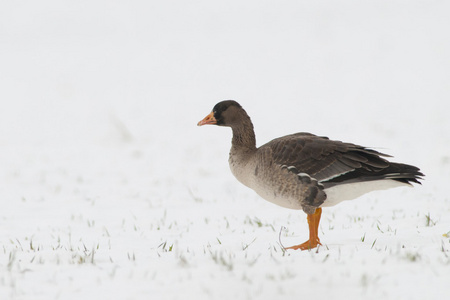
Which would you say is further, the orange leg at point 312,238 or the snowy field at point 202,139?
the orange leg at point 312,238

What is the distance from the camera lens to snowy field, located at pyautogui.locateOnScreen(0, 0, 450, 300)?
15.8ft

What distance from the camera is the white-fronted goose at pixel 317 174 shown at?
6.36 metres

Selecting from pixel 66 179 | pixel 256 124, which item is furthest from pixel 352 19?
pixel 66 179

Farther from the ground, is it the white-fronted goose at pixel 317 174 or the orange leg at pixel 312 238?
the white-fronted goose at pixel 317 174

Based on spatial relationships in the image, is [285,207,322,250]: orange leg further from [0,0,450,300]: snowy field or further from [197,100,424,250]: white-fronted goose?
[0,0,450,300]: snowy field

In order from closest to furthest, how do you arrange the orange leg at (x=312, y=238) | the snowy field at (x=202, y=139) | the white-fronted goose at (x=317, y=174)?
the snowy field at (x=202, y=139) < the orange leg at (x=312, y=238) < the white-fronted goose at (x=317, y=174)

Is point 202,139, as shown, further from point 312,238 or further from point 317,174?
point 312,238

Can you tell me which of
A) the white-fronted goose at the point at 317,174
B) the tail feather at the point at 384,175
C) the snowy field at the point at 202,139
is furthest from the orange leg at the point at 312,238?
the tail feather at the point at 384,175

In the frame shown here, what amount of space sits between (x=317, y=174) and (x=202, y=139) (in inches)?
450

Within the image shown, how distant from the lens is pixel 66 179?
12.5 metres

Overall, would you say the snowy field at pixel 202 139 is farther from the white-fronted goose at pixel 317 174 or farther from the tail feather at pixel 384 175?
the tail feather at pixel 384 175

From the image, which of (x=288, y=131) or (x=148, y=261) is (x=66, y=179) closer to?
(x=148, y=261)

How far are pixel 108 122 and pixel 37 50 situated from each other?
1222cm

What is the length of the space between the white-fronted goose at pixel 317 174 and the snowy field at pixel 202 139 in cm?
56
